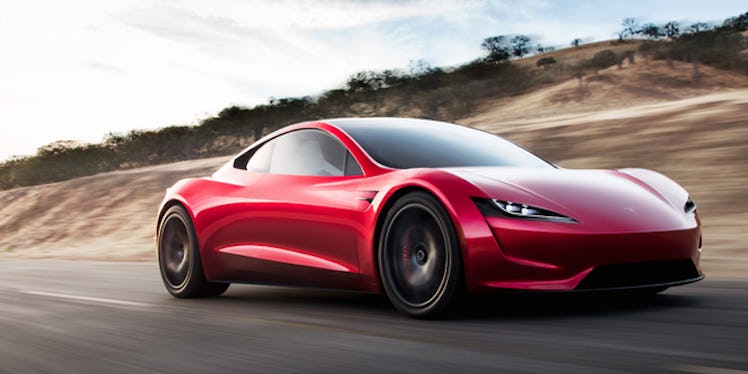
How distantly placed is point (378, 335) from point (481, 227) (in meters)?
0.76

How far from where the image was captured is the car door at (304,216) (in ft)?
19.2

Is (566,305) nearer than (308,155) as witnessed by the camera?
Yes

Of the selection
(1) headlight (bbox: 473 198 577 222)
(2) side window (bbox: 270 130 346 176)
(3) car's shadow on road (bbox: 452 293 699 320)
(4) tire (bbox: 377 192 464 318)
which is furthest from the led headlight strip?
(2) side window (bbox: 270 130 346 176)

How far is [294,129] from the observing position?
693 cm

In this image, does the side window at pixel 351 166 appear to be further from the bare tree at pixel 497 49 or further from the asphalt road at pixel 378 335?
the bare tree at pixel 497 49

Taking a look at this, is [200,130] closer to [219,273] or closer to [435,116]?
[435,116]

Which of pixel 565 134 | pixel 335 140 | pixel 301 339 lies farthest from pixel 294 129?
pixel 565 134

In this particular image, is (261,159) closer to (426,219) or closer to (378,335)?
(426,219)

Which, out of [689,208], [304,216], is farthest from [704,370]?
[304,216]

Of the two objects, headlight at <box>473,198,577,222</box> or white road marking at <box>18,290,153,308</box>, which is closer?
headlight at <box>473,198,577,222</box>

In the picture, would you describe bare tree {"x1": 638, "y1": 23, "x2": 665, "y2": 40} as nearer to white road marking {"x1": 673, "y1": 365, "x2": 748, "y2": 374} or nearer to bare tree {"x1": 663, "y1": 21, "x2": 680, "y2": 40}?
bare tree {"x1": 663, "y1": 21, "x2": 680, "y2": 40}

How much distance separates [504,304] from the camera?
234 inches

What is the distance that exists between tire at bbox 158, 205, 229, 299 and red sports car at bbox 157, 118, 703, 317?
0.04 metres

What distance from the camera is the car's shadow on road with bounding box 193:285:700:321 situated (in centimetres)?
543
